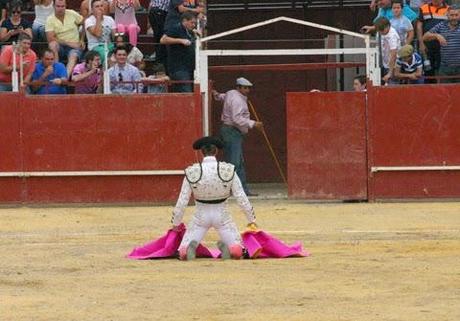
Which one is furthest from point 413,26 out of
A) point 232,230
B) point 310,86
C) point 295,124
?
point 232,230

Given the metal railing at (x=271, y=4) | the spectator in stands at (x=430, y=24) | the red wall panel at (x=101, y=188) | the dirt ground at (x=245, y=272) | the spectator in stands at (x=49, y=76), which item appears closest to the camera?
the dirt ground at (x=245, y=272)

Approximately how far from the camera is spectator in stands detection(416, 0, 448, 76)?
2088cm

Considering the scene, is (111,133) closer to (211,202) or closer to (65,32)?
(65,32)

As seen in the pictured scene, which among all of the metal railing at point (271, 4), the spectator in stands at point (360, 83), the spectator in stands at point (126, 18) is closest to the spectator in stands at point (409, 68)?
the spectator in stands at point (360, 83)

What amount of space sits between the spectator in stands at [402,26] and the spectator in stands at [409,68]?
0.98ft

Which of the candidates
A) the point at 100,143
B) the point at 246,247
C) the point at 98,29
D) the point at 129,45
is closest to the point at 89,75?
the point at 98,29

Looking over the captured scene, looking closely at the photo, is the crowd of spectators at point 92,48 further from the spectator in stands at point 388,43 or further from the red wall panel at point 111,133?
the spectator in stands at point 388,43

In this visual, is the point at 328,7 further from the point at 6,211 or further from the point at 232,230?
the point at 232,230

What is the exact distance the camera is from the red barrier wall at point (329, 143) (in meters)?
20.8

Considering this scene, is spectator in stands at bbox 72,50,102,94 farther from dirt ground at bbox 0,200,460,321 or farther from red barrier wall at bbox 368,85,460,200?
red barrier wall at bbox 368,85,460,200

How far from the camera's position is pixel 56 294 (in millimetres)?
11812

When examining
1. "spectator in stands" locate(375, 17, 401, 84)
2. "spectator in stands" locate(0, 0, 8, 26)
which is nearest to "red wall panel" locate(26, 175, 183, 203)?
"spectator in stands" locate(0, 0, 8, 26)

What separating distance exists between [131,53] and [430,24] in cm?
432

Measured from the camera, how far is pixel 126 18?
840 inches
